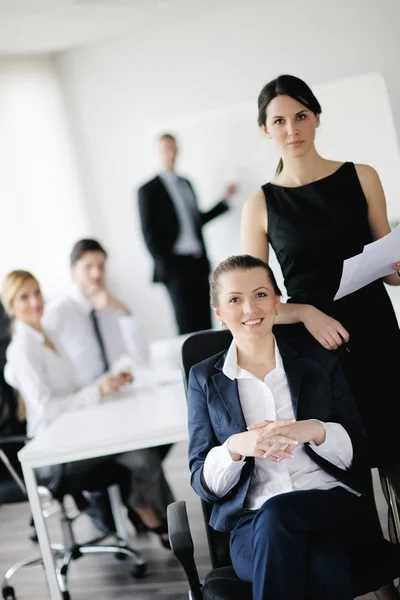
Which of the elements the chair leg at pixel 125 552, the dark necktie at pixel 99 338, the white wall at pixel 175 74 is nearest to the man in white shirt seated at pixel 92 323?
the dark necktie at pixel 99 338

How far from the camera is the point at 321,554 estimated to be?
1.99 metres

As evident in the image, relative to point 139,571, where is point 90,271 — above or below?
above

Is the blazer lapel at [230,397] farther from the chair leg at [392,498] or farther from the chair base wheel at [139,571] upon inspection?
the chair base wheel at [139,571]

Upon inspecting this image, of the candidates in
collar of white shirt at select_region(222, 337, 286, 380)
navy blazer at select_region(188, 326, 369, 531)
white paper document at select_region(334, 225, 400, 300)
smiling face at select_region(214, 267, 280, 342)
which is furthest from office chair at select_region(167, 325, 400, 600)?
white paper document at select_region(334, 225, 400, 300)

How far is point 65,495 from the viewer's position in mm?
3404

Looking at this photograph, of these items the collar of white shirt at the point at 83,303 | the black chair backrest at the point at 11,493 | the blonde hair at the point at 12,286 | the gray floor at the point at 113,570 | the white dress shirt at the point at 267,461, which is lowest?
the gray floor at the point at 113,570

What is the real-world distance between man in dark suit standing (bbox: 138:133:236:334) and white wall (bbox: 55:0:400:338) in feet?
0.86

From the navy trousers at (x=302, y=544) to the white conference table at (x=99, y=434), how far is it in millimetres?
760

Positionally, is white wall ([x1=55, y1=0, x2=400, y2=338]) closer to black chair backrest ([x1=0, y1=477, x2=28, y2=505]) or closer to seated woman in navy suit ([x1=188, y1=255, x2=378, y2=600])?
black chair backrest ([x1=0, y1=477, x2=28, y2=505])

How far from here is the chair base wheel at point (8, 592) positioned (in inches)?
140

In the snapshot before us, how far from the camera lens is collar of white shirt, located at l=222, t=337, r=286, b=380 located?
2.25 m

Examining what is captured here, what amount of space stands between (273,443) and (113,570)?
1.91 metres

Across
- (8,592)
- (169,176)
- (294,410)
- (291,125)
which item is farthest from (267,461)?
(169,176)

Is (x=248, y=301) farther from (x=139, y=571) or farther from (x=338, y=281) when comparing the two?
(x=139, y=571)
